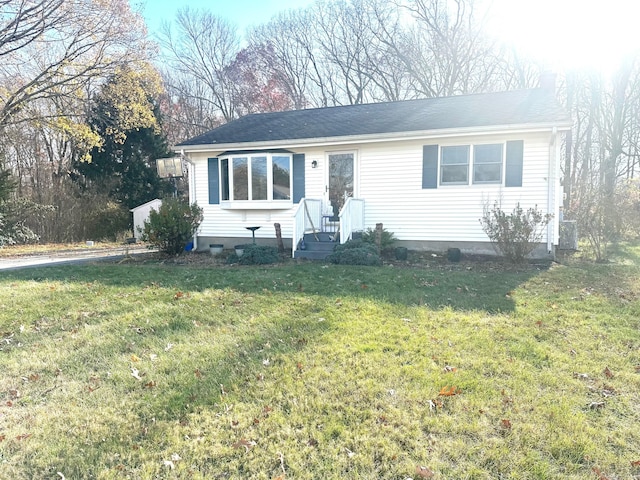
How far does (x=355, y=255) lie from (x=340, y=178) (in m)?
3.49

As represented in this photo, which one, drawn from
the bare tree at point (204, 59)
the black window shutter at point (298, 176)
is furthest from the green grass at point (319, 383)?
the bare tree at point (204, 59)

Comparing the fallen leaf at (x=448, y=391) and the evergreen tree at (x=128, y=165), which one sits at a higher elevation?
the evergreen tree at (x=128, y=165)

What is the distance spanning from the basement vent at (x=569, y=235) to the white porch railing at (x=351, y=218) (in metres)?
5.74

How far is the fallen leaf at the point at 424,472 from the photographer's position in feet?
7.13

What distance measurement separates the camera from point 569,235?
36.0 ft

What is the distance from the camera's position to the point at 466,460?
2309 mm

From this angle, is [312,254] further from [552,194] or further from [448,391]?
[448,391]

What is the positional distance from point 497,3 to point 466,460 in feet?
81.7

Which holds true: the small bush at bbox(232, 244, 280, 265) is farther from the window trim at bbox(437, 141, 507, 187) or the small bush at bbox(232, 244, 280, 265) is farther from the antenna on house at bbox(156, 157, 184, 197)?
the antenna on house at bbox(156, 157, 184, 197)

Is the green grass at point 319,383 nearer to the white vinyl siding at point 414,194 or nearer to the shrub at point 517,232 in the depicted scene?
the shrub at point 517,232

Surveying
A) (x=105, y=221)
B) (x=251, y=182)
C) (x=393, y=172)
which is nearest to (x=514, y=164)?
Result: (x=393, y=172)

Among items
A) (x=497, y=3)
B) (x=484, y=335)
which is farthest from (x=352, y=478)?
(x=497, y=3)

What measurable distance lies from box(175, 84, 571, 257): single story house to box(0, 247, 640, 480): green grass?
397 centimetres

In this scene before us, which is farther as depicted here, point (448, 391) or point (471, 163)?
point (471, 163)
